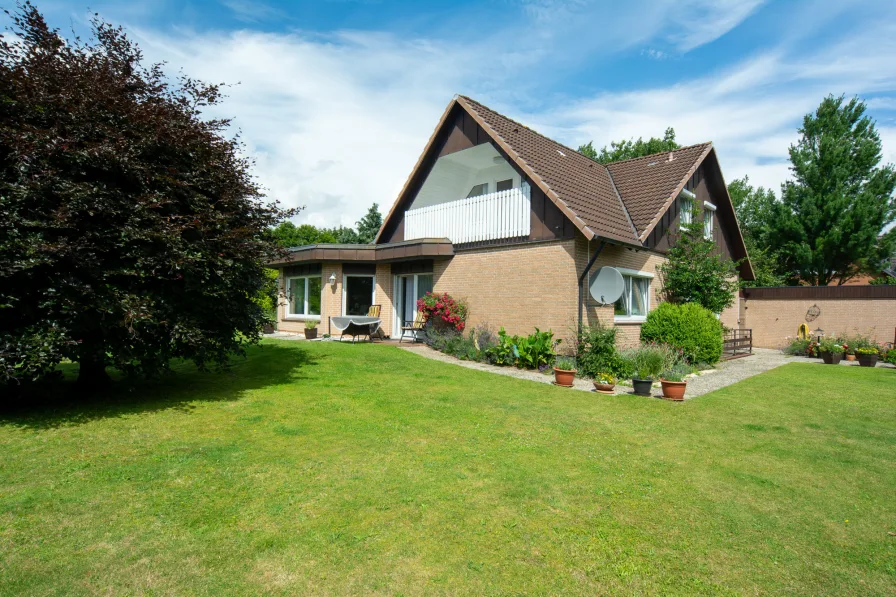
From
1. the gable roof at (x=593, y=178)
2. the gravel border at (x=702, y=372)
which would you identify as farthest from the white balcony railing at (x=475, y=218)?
the gravel border at (x=702, y=372)

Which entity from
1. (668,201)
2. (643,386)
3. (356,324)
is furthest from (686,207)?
(356,324)

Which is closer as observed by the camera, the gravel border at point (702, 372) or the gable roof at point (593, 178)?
the gravel border at point (702, 372)

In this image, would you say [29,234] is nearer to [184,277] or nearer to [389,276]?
[184,277]

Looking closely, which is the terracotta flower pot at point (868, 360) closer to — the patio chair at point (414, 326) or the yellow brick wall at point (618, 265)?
the yellow brick wall at point (618, 265)

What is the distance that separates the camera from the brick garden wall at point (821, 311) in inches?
709

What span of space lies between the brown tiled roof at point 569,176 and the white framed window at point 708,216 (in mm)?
4056

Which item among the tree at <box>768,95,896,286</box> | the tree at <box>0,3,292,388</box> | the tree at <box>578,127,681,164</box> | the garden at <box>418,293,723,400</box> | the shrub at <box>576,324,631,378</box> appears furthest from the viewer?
the tree at <box>578,127,681,164</box>

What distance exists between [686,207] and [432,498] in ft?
52.9

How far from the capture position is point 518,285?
1291 cm

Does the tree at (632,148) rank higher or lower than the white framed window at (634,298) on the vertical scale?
higher

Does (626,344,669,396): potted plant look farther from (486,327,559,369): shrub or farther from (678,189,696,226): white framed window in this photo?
(678,189,696,226): white framed window

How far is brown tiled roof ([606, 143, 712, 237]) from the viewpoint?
46.5 ft

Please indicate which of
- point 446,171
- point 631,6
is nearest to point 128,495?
point 631,6

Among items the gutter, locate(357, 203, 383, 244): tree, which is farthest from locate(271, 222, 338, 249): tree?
the gutter
